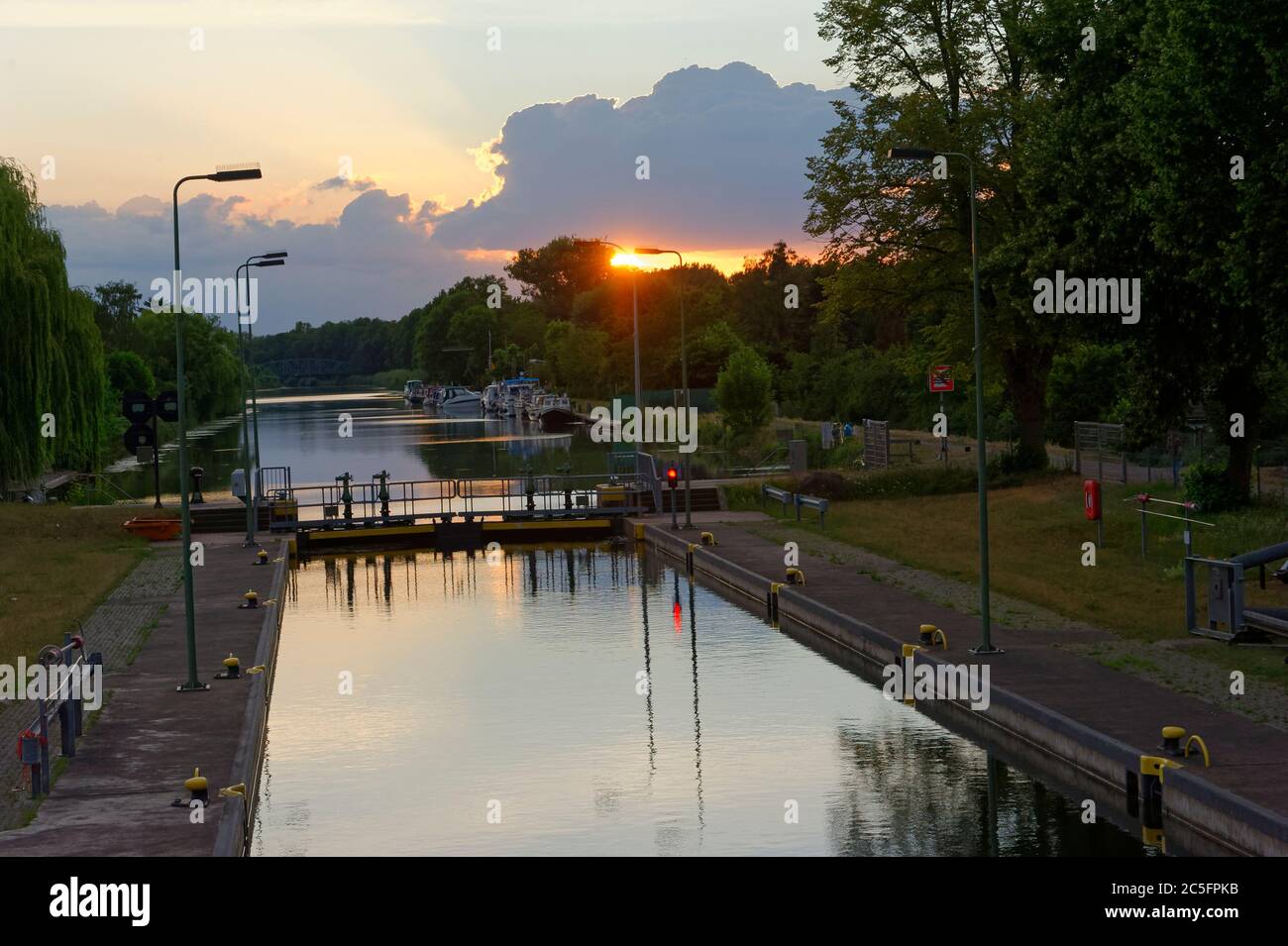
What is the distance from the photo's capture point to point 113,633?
29359mm

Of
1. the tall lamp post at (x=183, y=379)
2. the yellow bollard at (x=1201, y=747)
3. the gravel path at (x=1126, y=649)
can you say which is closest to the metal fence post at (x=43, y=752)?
the tall lamp post at (x=183, y=379)

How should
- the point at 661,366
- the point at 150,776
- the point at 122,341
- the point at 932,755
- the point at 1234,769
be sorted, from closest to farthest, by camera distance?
1. the point at 1234,769
2. the point at 150,776
3. the point at 932,755
4. the point at 661,366
5. the point at 122,341

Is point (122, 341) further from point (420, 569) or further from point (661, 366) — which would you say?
point (420, 569)

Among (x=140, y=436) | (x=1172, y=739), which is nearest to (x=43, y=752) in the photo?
(x=1172, y=739)

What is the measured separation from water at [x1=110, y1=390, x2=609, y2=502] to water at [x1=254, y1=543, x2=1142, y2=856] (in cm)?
3085

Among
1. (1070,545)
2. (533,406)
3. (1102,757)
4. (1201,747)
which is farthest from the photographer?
(533,406)

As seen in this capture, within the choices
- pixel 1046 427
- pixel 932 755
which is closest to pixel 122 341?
pixel 1046 427

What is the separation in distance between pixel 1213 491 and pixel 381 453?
70409 millimetres

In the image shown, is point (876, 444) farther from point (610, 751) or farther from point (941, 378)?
point (610, 751)

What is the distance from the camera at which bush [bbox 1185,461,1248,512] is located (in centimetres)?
3972

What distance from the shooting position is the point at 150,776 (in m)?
18.4

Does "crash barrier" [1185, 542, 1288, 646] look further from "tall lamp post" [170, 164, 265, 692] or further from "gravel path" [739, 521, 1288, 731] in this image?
"tall lamp post" [170, 164, 265, 692]
